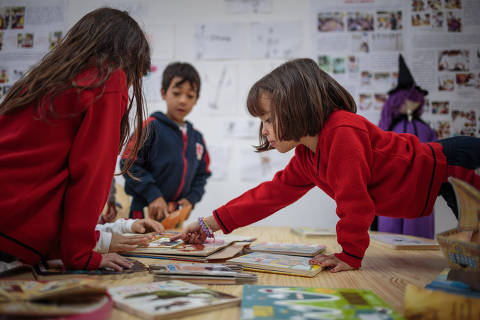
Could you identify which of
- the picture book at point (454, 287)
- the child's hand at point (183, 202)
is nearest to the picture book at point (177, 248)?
the picture book at point (454, 287)

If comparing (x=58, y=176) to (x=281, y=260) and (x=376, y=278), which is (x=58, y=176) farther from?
(x=376, y=278)

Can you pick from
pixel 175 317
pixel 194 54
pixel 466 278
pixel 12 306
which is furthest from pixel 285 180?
pixel 194 54

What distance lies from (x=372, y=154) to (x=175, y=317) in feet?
2.16

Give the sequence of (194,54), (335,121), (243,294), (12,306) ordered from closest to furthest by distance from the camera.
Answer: (12,306), (243,294), (335,121), (194,54)

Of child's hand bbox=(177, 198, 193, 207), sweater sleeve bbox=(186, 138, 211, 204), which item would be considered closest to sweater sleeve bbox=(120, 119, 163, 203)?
child's hand bbox=(177, 198, 193, 207)

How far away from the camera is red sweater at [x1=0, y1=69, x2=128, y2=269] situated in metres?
0.60

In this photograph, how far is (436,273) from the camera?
2.35 feet

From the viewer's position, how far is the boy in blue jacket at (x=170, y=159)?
1.59 metres

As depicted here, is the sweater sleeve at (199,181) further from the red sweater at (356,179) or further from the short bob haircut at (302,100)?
the short bob haircut at (302,100)

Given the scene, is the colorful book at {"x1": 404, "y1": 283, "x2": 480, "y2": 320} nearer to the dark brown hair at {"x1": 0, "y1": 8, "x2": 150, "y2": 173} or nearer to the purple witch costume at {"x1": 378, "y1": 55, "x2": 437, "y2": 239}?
the dark brown hair at {"x1": 0, "y1": 8, "x2": 150, "y2": 173}

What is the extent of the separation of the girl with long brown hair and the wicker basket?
1.89ft

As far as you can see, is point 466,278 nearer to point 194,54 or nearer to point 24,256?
point 24,256

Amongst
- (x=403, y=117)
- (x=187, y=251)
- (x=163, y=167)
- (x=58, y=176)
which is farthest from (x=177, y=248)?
(x=403, y=117)

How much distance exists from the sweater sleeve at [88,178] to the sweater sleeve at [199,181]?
1.18 m
